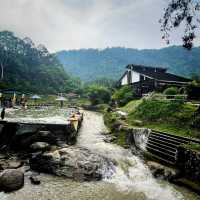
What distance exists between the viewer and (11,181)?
9938 millimetres

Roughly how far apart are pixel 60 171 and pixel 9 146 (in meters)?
5.79

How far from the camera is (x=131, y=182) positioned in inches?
455

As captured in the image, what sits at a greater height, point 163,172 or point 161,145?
point 161,145

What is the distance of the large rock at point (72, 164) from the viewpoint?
37.8 feet

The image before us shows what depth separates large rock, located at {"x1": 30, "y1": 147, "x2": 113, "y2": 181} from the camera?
37.8ft

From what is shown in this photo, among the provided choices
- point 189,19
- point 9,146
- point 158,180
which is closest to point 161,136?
point 158,180

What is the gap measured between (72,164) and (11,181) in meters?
3.00

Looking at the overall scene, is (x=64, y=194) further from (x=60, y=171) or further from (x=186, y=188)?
(x=186, y=188)

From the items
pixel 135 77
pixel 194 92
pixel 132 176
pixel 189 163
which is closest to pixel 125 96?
pixel 135 77

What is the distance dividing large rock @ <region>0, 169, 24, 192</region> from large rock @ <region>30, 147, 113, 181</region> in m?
1.76

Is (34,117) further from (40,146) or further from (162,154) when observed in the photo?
(162,154)

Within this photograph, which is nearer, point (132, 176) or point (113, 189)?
point (113, 189)

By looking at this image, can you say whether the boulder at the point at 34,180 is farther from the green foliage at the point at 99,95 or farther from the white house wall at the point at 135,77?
the green foliage at the point at 99,95

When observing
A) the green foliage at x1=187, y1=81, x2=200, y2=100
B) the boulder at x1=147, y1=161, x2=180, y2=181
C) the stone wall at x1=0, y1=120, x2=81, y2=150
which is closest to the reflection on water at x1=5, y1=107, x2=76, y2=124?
the stone wall at x1=0, y1=120, x2=81, y2=150
